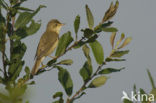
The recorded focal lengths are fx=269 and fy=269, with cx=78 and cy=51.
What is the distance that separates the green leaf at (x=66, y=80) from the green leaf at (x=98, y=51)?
22 cm

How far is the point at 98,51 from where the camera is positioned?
71.2 inches

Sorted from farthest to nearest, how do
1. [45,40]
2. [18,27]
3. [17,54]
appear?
[45,40]
[18,27]
[17,54]

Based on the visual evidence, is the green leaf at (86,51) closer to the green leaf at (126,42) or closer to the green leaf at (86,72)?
the green leaf at (86,72)

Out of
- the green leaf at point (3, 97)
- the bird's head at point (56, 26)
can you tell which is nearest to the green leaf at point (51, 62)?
the green leaf at point (3, 97)

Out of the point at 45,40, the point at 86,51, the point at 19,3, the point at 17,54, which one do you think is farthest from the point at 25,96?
the point at 45,40

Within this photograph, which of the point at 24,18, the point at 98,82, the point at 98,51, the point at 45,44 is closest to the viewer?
the point at 98,82

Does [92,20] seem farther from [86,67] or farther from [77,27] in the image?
[86,67]

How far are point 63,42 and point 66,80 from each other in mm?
275

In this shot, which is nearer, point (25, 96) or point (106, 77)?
point (25, 96)

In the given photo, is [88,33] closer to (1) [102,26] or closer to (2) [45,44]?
(1) [102,26]

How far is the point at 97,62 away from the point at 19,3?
69 cm

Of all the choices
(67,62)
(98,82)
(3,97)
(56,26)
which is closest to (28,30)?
(67,62)

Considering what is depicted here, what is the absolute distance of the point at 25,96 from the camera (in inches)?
23.5

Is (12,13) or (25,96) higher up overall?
(12,13)
